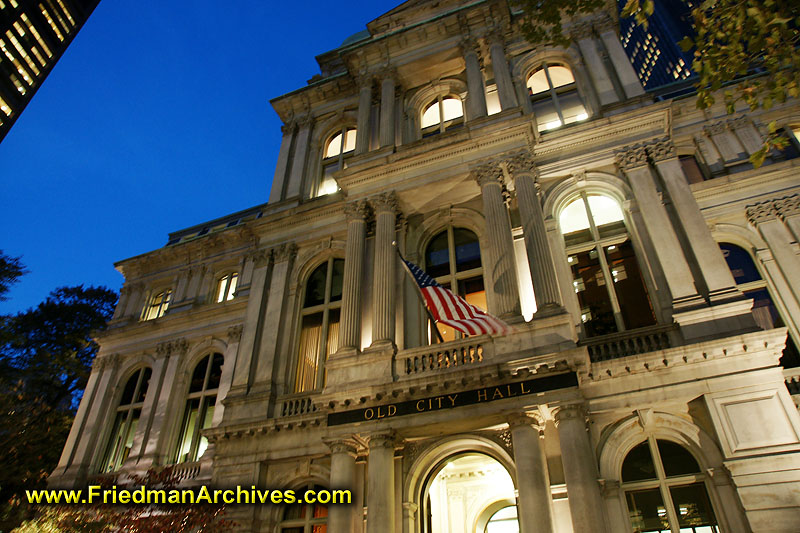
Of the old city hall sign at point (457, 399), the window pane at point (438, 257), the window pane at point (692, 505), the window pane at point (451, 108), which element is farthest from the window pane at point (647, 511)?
the window pane at point (451, 108)

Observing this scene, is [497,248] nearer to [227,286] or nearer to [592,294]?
[592,294]

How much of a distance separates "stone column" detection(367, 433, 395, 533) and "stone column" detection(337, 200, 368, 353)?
3186 mm

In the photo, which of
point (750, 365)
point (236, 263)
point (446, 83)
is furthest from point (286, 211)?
point (750, 365)

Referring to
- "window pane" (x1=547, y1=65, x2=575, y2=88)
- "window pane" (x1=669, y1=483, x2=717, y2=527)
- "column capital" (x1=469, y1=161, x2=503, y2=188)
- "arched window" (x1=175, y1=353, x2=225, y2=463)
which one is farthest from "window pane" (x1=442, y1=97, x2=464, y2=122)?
"window pane" (x1=669, y1=483, x2=717, y2=527)

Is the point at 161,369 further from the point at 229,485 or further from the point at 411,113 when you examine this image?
the point at 411,113

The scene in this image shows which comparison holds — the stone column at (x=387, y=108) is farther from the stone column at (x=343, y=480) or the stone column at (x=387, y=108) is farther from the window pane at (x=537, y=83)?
the stone column at (x=343, y=480)

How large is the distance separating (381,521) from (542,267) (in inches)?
319

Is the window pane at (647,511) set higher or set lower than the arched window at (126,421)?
lower

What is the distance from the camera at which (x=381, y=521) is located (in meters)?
12.7

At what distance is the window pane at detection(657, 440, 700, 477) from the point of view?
1233 centimetres

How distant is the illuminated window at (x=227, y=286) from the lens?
26614 mm

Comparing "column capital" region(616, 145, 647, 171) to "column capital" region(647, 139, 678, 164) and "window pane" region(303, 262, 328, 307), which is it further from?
"window pane" region(303, 262, 328, 307)

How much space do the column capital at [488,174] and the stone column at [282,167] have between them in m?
10.2

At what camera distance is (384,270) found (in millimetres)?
17188
